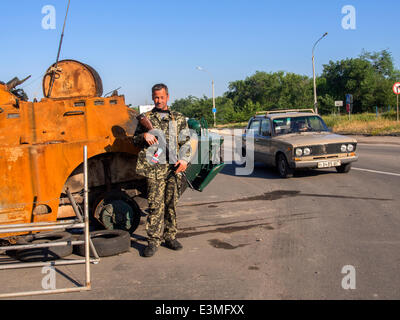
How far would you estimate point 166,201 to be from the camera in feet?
18.2

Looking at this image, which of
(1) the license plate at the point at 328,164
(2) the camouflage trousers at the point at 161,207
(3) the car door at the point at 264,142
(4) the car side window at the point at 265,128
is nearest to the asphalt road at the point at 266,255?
(2) the camouflage trousers at the point at 161,207

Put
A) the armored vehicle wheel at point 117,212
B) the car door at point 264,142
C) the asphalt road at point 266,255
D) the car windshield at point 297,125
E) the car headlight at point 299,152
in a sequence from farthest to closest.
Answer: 1. the car door at point 264,142
2. the car windshield at point 297,125
3. the car headlight at point 299,152
4. the armored vehicle wheel at point 117,212
5. the asphalt road at point 266,255

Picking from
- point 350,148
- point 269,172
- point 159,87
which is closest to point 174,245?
point 159,87

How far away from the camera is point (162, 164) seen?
212 inches

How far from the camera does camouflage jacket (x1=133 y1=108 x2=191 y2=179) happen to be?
5.35 metres

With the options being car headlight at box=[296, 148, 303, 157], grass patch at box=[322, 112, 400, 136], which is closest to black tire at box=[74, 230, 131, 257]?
car headlight at box=[296, 148, 303, 157]

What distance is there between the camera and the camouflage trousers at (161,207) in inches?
211

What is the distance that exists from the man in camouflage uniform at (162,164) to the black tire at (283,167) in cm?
622

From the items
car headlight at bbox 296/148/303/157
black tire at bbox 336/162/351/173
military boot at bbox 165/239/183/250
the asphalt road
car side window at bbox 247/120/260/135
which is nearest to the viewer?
the asphalt road

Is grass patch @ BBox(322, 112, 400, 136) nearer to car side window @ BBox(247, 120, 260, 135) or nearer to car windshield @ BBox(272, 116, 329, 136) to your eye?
car side window @ BBox(247, 120, 260, 135)

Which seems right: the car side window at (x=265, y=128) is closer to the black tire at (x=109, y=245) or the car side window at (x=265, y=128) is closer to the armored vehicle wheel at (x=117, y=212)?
the armored vehicle wheel at (x=117, y=212)

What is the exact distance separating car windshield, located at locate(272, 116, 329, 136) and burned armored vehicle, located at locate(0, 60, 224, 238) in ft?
20.4
